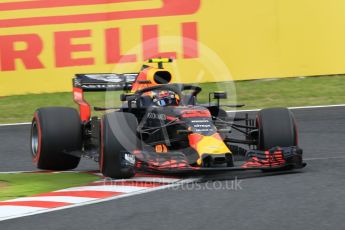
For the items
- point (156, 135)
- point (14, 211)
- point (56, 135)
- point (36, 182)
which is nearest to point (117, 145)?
point (156, 135)

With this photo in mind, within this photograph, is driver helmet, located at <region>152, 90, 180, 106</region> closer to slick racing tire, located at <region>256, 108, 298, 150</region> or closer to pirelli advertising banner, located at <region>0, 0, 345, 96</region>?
slick racing tire, located at <region>256, 108, 298, 150</region>

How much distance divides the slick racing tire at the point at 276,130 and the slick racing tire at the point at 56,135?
198cm

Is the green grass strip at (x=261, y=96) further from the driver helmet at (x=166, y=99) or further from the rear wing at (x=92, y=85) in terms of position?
the driver helmet at (x=166, y=99)

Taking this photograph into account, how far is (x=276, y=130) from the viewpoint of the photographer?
27.6 ft

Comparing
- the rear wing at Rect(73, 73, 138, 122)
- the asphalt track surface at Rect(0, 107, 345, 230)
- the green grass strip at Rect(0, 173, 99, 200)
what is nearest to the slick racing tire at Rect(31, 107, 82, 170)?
the green grass strip at Rect(0, 173, 99, 200)

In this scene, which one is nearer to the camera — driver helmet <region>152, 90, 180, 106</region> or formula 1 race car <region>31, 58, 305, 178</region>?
formula 1 race car <region>31, 58, 305, 178</region>

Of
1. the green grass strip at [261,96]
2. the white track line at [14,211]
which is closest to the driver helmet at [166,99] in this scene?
the white track line at [14,211]

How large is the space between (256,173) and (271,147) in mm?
313

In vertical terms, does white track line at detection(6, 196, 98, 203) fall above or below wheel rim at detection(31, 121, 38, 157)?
below

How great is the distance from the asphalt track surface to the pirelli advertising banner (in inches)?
246

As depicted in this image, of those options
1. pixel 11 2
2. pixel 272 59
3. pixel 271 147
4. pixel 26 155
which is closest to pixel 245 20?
pixel 272 59

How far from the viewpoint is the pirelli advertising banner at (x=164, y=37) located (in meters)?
14.4

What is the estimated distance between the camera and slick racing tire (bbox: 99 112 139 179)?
7931 millimetres

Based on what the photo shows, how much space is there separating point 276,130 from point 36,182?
2473 millimetres
